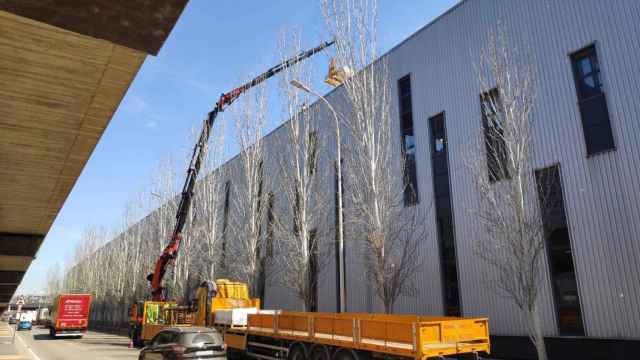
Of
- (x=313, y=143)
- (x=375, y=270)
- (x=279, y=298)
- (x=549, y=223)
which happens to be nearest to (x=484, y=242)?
(x=549, y=223)

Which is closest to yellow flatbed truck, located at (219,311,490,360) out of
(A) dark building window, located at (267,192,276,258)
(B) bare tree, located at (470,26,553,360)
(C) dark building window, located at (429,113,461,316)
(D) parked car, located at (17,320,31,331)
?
(B) bare tree, located at (470,26,553,360)

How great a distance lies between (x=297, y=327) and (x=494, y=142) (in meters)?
9.91

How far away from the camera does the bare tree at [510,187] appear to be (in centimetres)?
1362

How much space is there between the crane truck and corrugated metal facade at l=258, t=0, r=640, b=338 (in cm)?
471

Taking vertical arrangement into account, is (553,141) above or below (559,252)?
above

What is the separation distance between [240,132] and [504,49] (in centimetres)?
1668

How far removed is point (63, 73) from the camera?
4668 mm

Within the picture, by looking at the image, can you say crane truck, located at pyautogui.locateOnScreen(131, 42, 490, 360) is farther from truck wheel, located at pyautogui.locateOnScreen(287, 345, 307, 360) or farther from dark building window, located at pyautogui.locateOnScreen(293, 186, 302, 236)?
dark building window, located at pyautogui.locateOnScreen(293, 186, 302, 236)

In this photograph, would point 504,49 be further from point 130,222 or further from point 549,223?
point 130,222

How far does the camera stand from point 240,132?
91.4 ft

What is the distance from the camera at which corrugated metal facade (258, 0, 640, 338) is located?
1323 centimetres

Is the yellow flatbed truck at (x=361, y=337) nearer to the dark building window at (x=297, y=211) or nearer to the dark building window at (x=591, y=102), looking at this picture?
the dark building window at (x=297, y=211)

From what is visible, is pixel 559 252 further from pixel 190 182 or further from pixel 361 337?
pixel 190 182

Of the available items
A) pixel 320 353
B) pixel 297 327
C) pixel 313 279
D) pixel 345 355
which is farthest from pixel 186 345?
pixel 313 279
